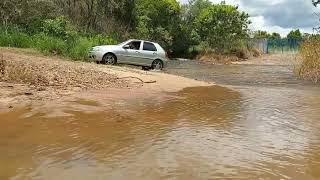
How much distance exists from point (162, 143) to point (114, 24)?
109 feet

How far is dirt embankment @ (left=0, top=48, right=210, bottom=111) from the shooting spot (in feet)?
35.4

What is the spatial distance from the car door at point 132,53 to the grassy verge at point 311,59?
288 inches

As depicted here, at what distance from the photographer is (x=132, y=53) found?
75.9ft

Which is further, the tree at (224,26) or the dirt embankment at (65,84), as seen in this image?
the tree at (224,26)

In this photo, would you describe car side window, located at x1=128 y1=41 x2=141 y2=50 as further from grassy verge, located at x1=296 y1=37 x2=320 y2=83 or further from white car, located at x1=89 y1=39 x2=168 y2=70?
grassy verge, located at x1=296 y1=37 x2=320 y2=83

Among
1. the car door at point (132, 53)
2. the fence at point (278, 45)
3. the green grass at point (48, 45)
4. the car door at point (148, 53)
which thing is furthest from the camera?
the fence at point (278, 45)

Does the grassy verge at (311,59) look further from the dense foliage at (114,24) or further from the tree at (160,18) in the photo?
the tree at (160,18)

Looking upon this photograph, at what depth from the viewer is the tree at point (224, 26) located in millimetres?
47156

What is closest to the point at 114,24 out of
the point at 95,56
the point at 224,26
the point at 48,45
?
the point at 224,26

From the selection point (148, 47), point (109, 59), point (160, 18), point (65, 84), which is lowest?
point (65, 84)

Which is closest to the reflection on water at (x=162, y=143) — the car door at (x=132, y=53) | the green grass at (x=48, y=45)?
the green grass at (x=48, y=45)

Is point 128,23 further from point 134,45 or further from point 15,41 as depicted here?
point 15,41

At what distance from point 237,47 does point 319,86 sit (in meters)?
29.0

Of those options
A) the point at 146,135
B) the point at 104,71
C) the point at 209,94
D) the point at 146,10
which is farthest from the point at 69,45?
the point at 146,10
